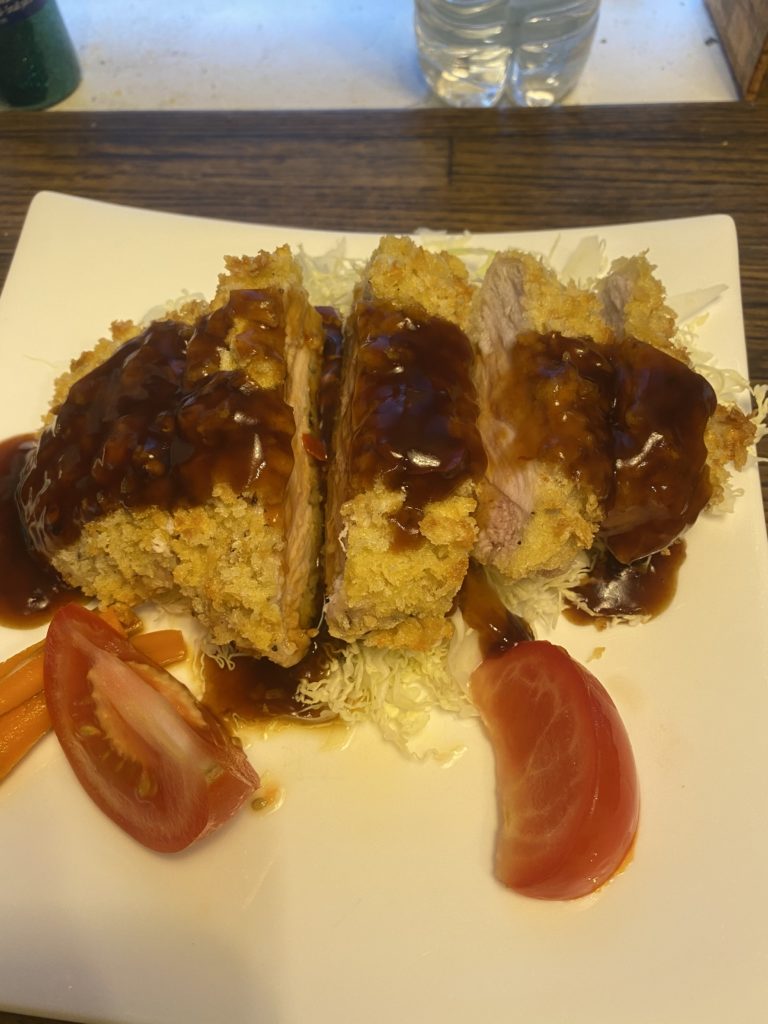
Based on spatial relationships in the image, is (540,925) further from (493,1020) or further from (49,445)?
(49,445)

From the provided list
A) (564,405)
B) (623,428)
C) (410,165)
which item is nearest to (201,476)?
(564,405)

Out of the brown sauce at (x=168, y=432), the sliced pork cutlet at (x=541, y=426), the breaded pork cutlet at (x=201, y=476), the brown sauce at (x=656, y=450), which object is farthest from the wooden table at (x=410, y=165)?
the brown sauce at (x=656, y=450)

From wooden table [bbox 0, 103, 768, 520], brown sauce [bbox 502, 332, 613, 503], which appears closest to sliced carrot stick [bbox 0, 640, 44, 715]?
brown sauce [bbox 502, 332, 613, 503]

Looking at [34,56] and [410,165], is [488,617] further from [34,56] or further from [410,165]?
[34,56]

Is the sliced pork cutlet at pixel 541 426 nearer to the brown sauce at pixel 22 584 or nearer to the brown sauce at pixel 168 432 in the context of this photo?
the brown sauce at pixel 168 432

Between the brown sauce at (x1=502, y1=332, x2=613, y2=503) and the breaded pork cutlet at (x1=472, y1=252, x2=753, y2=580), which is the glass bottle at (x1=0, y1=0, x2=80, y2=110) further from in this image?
the brown sauce at (x1=502, y1=332, x2=613, y2=503)

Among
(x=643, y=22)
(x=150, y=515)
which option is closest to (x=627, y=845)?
(x=150, y=515)
